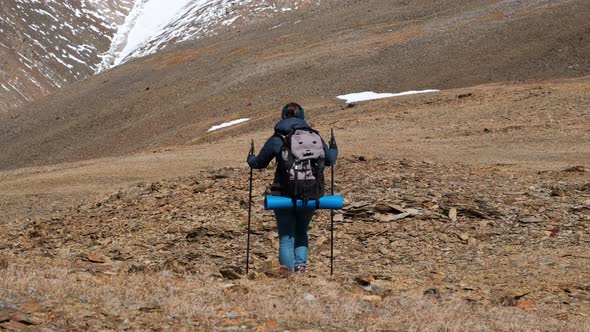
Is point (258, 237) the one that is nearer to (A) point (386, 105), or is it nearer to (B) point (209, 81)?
(A) point (386, 105)

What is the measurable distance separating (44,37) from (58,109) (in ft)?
312

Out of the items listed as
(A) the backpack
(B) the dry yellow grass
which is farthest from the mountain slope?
(B) the dry yellow grass

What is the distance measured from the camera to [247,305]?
26.2ft

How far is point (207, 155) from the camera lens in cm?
2486

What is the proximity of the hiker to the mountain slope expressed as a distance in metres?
27.5

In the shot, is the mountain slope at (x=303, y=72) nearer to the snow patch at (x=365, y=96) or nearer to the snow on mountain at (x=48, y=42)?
the snow patch at (x=365, y=96)

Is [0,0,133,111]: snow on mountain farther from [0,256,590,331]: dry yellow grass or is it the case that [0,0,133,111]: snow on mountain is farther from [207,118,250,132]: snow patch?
[0,256,590,331]: dry yellow grass

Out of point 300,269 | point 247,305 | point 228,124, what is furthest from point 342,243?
point 228,124

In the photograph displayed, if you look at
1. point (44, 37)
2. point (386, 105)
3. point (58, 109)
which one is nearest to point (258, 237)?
point (386, 105)

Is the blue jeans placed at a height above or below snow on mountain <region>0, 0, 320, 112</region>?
below

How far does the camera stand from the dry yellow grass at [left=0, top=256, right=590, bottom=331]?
7480 mm

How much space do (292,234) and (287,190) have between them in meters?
0.67

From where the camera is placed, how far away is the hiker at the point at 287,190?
913cm

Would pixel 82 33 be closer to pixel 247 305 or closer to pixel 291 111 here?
pixel 291 111
